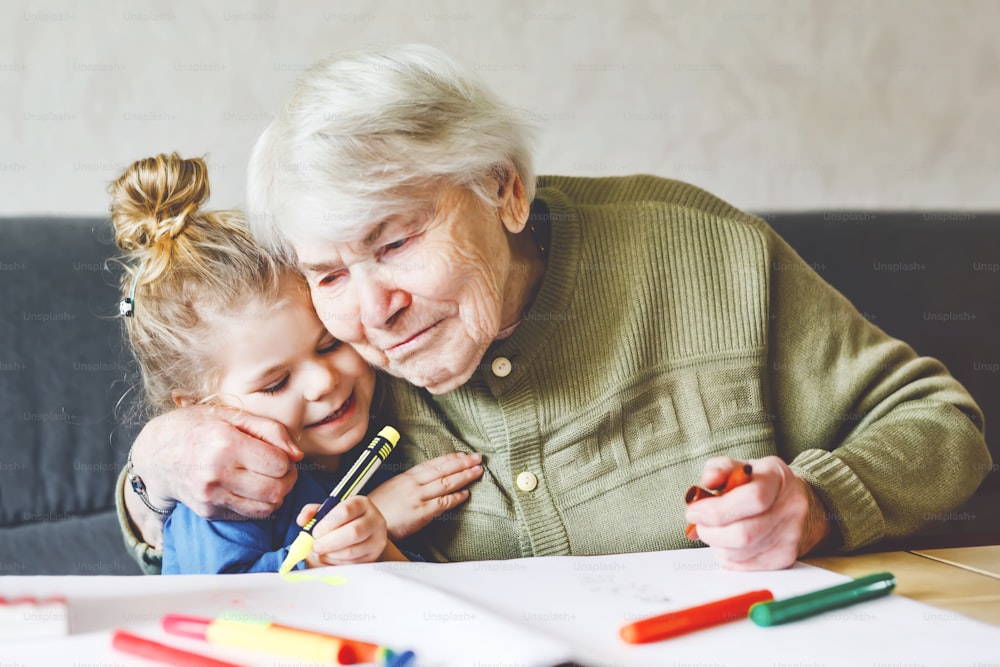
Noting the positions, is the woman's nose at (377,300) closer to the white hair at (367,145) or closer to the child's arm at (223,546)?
the white hair at (367,145)

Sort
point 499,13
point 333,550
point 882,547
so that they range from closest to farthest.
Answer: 1. point 333,550
2. point 882,547
3. point 499,13

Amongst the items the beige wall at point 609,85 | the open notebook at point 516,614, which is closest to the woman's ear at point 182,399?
the open notebook at point 516,614

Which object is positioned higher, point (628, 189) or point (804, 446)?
point (628, 189)

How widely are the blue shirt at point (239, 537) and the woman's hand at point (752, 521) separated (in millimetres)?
479

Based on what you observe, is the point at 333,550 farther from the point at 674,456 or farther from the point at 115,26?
the point at 115,26

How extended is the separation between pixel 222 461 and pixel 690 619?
2.22 ft

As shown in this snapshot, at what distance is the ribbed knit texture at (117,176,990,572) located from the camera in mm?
1354

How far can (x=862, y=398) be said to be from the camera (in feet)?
4.74

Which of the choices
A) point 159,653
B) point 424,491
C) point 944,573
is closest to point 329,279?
point 424,491

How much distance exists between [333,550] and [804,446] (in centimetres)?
75

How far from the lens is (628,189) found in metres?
1.54

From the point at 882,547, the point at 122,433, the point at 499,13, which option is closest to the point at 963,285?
the point at 882,547

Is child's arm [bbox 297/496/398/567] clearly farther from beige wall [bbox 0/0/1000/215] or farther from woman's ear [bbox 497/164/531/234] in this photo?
beige wall [bbox 0/0/1000/215]

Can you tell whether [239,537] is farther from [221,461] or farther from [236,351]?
[236,351]
